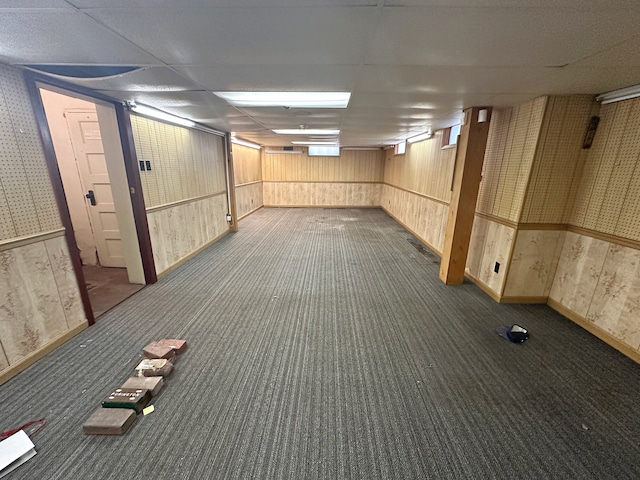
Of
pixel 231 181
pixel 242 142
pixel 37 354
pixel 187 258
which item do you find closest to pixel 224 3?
pixel 37 354

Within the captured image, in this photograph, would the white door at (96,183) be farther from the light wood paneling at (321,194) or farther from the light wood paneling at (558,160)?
the light wood paneling at (321,194)

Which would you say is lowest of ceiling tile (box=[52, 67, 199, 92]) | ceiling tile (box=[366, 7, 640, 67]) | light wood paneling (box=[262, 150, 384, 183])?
light wood paneling (box=[262, 150, 384, 183])

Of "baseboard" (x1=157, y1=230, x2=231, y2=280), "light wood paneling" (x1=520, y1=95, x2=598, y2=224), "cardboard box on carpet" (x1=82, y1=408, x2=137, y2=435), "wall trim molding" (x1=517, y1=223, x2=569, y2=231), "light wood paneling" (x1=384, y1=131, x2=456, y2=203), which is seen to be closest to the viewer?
"cardboard box on carpet" (x1=82, y1=408, x2=137, y2=435)

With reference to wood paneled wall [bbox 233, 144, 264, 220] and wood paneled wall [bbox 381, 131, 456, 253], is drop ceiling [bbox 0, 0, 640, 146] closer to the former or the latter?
wood paneled wall [bbox 381, 131, 456, 253]

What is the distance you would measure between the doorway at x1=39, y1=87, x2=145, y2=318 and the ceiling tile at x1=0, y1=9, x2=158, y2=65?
4.17ft

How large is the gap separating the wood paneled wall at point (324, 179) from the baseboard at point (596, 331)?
7.63 metres

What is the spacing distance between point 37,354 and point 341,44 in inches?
126

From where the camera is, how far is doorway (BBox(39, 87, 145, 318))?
10.4 feet

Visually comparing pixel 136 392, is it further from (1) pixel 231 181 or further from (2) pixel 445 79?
(1) pixel 231 181

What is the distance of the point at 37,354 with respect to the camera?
2141 mm

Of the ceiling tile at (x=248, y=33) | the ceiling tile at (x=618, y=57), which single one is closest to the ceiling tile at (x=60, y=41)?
the ceiling tile at (x=248, y=33)

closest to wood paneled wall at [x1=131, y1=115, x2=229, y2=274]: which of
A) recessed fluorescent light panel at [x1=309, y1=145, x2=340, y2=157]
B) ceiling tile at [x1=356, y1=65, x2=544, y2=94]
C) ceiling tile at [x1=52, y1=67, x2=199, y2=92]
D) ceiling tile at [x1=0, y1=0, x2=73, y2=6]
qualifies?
ceiling tile at [x1=52, y1=67, x2=199, y2=92]

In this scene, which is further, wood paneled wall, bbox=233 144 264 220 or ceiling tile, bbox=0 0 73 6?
wood paneled wall, bbox=233 144 264 220

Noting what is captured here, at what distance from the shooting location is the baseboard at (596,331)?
2234mm
